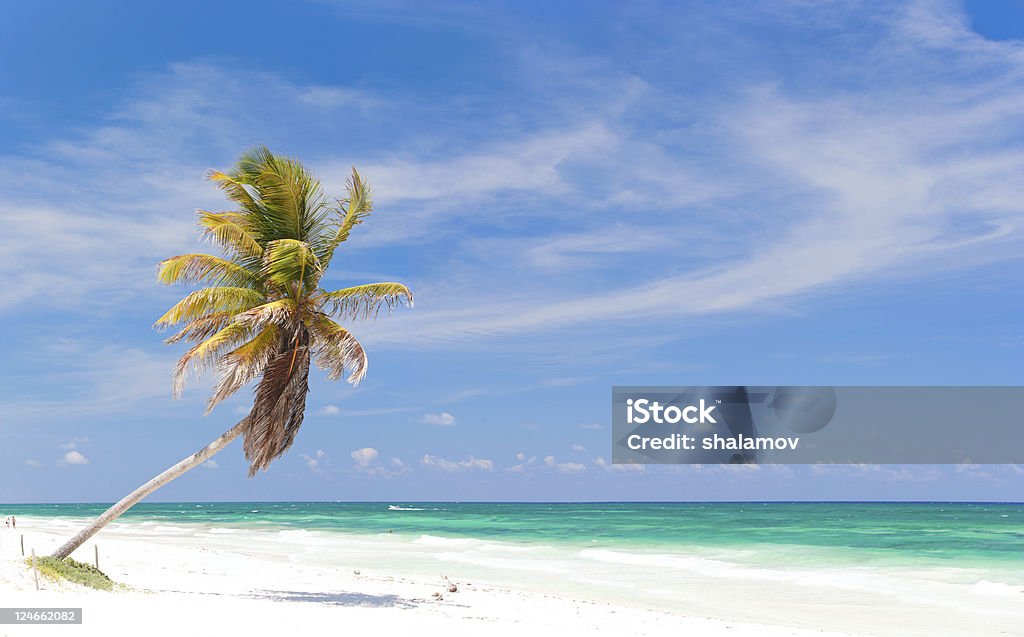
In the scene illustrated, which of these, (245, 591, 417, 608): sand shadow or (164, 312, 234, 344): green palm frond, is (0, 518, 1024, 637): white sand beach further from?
(164, 312, 234, 344): green palm frond

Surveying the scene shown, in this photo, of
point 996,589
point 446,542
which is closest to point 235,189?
point 996,589

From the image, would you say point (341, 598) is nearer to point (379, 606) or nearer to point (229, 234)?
point (379, 606)

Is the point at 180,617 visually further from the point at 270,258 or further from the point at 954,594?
the point at 954,594

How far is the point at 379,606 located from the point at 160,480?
383 cm

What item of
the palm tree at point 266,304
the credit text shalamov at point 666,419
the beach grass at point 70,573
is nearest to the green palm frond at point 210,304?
the palm tree at point 266,304

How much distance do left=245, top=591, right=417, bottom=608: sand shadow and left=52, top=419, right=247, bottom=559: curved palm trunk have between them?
266cm

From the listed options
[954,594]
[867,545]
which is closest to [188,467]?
[954,594]

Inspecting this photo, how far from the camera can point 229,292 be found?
12.5 m

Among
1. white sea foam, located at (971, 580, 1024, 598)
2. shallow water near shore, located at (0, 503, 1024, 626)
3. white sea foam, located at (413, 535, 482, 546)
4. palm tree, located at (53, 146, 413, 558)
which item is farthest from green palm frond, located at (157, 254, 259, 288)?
white sea foam, located at (413, 535, 482, 546)

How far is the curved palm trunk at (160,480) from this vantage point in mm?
12289

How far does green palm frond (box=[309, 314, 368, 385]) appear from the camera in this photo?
12.4m

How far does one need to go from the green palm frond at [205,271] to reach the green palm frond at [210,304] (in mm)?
331

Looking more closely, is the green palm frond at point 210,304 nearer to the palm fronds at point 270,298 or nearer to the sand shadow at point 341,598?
the palm fronds at point 270,298

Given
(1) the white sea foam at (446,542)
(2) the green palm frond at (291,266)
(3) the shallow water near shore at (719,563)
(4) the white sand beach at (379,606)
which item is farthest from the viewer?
(1) the white sea foam at (446,542)
